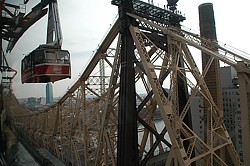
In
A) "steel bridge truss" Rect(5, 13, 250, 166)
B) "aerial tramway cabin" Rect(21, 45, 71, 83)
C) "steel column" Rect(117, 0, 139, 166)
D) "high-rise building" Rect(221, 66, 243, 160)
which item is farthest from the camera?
"high-rise building" Rect(221, 66, 243, 160)

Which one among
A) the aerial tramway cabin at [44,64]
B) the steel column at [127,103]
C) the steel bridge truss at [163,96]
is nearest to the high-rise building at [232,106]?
the steel bridge truss at [163,96]

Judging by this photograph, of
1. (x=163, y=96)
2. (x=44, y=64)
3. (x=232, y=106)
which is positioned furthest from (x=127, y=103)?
(x=232, y=106)

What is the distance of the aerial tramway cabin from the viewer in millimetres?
2686

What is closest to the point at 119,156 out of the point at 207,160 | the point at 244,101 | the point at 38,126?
the point at 207,160

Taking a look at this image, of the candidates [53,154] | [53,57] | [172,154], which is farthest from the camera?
[53,154]

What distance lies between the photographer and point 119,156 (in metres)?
5.64

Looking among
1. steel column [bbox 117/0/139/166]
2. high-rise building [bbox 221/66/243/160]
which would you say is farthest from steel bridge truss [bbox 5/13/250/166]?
high-rise building [bbox 221/66/243/160]

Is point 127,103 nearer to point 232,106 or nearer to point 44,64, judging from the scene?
point 44,64

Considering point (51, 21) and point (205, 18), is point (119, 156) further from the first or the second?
point (205, 18)

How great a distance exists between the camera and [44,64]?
2.84m

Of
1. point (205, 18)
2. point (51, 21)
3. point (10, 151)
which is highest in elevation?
point (205, 18)

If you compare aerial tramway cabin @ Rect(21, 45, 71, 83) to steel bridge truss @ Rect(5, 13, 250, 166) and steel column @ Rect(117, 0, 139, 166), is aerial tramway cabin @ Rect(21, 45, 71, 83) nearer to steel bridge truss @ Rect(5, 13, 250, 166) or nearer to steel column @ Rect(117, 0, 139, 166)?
steel bridge truss @ Rect(5, 13, 250, 166)

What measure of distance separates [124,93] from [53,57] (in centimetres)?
301

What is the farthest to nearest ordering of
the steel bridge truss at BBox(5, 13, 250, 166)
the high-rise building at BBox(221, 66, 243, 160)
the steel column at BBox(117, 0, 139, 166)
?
the high-rise building at BBox(221, 66, 243, 160)
the steel column at BBox(117, 0, 139, 166)
the steel bridge truss at BBox(5, 13, 250, 166)
